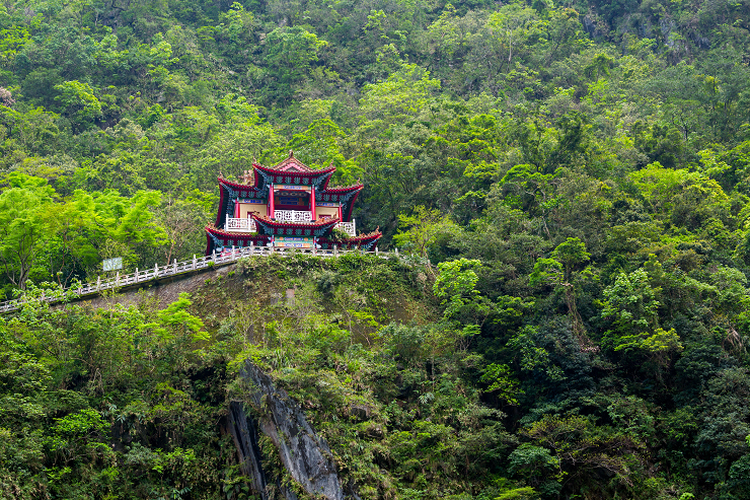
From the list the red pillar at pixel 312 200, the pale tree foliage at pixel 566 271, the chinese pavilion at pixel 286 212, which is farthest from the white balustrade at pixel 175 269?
the pale tree foliage at pixel 566 271

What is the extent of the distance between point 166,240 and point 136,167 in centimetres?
1578

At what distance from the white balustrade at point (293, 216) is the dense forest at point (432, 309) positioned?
4.28 m

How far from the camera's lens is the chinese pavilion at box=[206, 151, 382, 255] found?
114 feet

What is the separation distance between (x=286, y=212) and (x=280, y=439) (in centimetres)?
1422

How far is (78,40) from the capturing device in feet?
201

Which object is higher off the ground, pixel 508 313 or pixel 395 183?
pixel 395 183

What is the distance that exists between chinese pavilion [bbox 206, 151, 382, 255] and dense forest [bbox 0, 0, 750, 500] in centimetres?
246

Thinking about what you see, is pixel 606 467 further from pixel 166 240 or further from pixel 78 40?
pixel 78 40

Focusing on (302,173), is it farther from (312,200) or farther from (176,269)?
(176,269)

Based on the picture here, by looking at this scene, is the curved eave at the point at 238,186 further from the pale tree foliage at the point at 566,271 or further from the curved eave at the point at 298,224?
the pale tree foliage at the point at 566,271

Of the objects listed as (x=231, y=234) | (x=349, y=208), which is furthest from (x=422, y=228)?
(x=231, y=234)

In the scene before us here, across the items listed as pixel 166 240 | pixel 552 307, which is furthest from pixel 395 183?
pixel 552 307

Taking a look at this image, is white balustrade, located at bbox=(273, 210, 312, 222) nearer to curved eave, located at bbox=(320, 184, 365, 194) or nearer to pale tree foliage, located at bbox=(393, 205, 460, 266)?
curved eave, located at bbox=(320, 184, 365, 194)

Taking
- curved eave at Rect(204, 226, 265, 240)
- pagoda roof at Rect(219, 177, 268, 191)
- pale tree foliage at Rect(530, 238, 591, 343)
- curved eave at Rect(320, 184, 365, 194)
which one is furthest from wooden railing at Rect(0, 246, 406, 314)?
pale tree foliage at Rect(530, 238, 591, 343)
